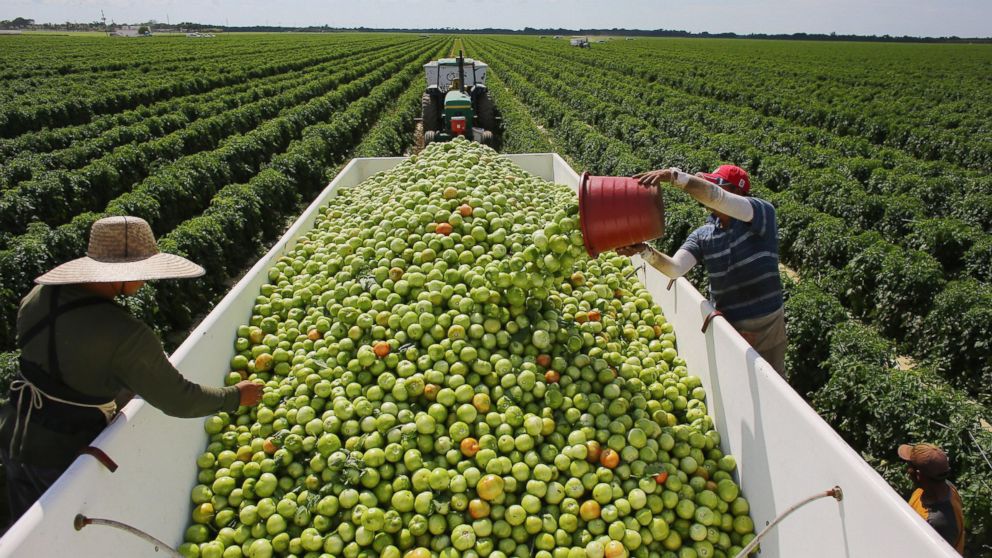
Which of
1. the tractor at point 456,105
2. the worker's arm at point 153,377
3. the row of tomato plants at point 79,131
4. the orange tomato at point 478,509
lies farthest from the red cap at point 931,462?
the row of tomato plants at point 79,131

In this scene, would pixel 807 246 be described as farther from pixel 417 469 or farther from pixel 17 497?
pixel 17 497

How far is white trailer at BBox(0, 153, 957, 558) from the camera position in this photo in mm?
2646

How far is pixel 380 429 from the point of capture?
4148mm

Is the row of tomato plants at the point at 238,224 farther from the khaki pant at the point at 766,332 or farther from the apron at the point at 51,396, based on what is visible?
the khaki pant at the point at 766,332

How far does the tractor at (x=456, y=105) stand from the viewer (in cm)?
1577

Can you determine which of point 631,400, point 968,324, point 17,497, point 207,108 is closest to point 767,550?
point 631,400

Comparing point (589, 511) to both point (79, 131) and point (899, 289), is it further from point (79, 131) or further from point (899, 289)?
point (79, 131)

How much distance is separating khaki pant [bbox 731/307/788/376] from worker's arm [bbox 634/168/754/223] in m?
0.99

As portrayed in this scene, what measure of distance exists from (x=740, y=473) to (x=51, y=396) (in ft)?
14.6

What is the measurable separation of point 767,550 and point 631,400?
1.35 meters

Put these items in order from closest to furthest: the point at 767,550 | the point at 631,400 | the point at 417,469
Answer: the point at 767,550
the point at 417,469
the point at 631,400

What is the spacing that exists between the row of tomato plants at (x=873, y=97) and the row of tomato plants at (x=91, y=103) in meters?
29.3

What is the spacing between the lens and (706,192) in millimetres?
4223

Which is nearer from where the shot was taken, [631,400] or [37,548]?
[37,548]
